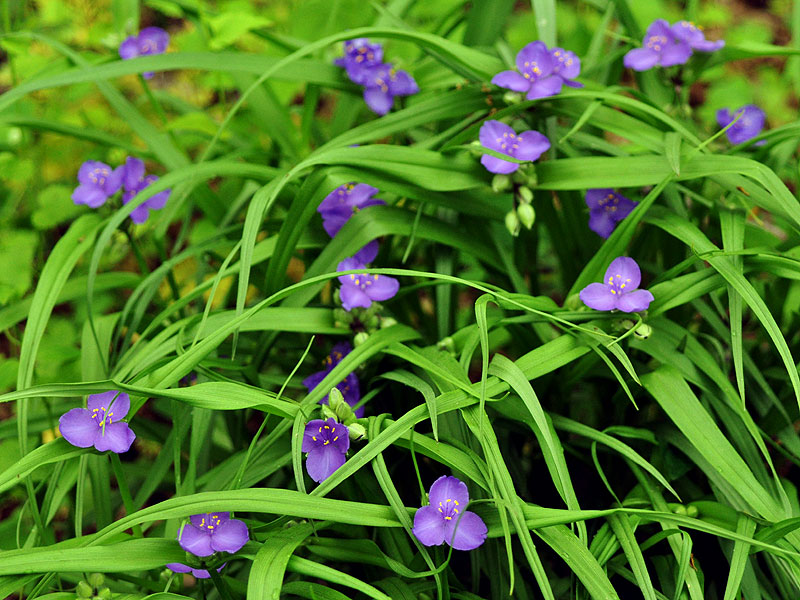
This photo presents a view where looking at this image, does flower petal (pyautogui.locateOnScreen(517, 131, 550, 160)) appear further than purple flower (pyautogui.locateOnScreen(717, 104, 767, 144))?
No

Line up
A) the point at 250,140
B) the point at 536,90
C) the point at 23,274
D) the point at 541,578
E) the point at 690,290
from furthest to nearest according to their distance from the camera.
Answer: the point at 250,140 < the point at 23,274 < the point at 536,90 < the point at 690,290 < the point at 541,578

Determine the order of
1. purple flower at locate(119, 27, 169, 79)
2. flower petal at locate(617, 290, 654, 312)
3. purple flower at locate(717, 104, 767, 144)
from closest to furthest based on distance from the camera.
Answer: flower petal at locate(617, 290, 654, 312), purple flower at locate(717, 104, 767, 144), purple flower at locate(119, 27, 169, 79)

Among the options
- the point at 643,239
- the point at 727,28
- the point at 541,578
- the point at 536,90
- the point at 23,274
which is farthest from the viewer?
the point at 727,28

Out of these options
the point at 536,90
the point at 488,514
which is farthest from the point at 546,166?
the point at 488,514

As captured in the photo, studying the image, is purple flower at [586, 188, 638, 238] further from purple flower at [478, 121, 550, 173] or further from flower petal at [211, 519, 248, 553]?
flower petal at [211, 519, 248, 553]

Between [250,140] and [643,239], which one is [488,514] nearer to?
[643,239]

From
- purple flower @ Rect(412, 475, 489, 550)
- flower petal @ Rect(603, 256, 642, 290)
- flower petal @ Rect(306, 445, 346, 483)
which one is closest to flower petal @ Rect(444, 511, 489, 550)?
purple flower @ Rect(412, 475, 489, 550)
